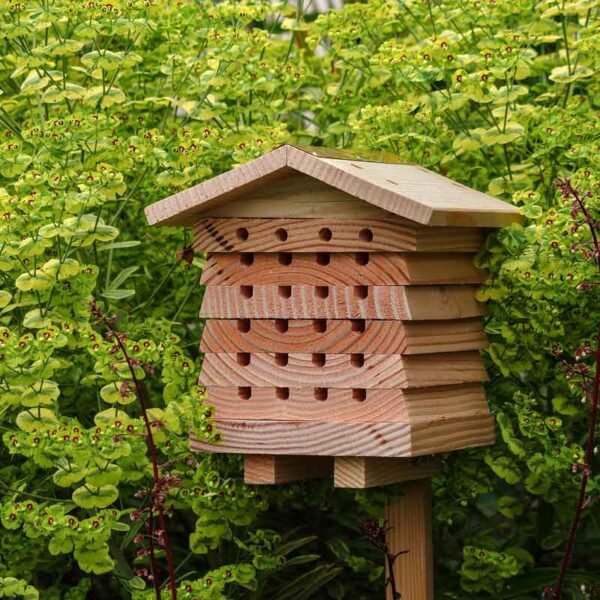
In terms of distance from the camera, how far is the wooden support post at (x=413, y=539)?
3076 millimetres

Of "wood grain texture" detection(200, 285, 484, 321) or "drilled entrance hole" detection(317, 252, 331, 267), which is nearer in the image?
"wood grain texture" detection(200, 285, 484, 321)

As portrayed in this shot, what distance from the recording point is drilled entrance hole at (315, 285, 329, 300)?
2906 mm

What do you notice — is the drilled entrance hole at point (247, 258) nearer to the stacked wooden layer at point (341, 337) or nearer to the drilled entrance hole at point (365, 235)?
the stacked wooden layer at point (341, 337)

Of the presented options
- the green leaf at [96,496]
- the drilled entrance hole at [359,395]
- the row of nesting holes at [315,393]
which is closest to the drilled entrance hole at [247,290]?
the row of nesting holes at [315,393]

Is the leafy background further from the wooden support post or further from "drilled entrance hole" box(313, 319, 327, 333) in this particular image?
"drilled entrance hole" box(313, 319, 327, 333)

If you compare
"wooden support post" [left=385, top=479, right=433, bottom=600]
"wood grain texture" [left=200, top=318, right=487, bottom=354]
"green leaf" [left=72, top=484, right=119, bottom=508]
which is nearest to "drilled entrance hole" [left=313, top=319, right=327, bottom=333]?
"wood grain texture" [left=200, top=318, right=487, bottom=354]

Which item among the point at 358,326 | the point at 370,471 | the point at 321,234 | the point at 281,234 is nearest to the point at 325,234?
the point at 321,234

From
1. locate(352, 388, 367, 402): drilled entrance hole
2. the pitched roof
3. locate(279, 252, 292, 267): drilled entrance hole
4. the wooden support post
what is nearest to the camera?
the pitched roof

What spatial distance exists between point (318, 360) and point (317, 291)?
15 cm

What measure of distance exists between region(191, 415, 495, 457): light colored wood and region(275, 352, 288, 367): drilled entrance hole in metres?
0.13

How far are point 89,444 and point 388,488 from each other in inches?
26.8

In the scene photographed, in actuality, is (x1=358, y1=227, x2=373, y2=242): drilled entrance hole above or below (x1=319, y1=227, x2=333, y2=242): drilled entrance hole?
below

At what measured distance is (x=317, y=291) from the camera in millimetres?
2912

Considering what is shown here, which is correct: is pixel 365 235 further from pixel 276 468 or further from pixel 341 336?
pixel 276 468
